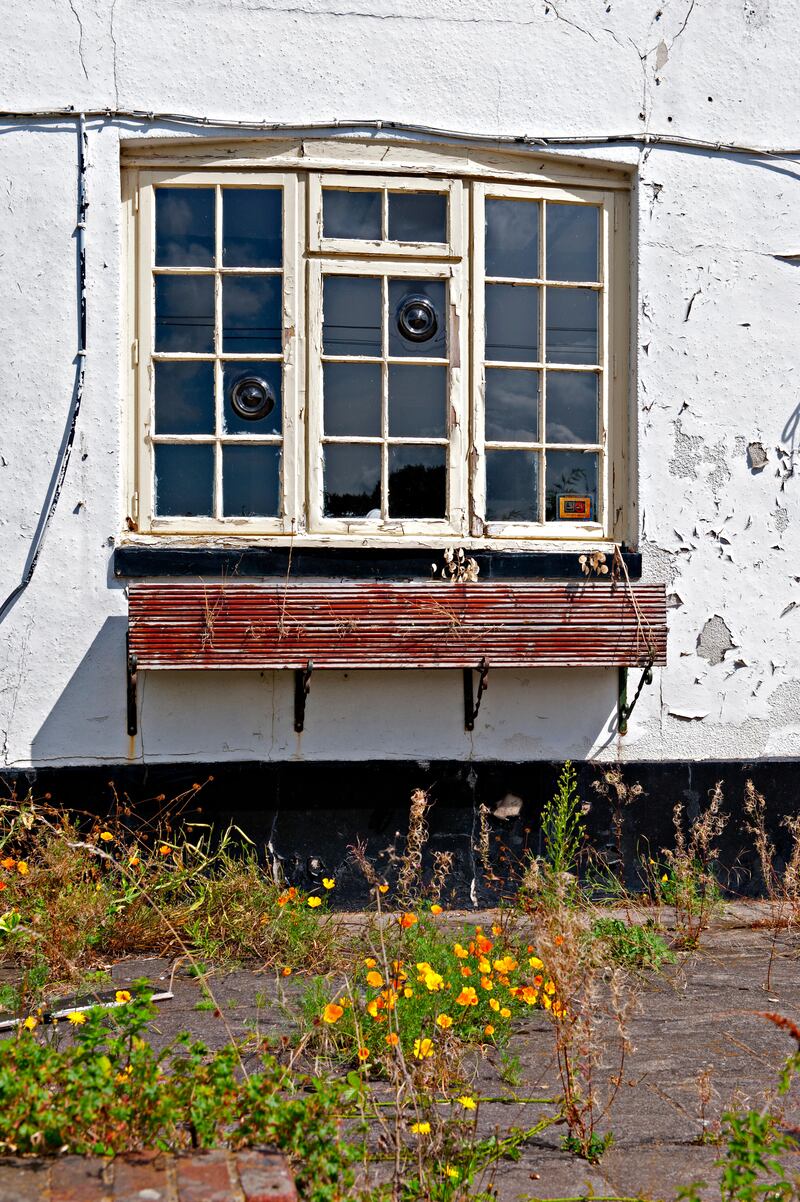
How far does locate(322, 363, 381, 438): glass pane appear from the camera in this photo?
17.5ft

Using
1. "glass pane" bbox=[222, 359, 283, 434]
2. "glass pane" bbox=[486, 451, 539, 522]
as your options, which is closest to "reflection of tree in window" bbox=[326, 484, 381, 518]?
"glass pane" bbox=[222, 359, 283, 434]

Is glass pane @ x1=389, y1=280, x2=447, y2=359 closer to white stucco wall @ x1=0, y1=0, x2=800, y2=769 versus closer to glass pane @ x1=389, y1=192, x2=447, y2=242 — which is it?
glass pane @ x1=389, y1=192, x2=447, y2=242

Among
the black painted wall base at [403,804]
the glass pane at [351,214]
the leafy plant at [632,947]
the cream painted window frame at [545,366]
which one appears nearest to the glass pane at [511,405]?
the cream painted window frame at [545,366]

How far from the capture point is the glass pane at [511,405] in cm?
545

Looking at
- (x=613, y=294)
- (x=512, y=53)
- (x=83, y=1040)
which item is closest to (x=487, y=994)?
(x=83, y=1040)

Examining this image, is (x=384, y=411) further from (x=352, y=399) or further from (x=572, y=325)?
(x=572, y=325)

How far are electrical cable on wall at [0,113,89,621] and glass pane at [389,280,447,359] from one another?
4.67 ft

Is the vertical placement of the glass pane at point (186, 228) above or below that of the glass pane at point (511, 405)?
above

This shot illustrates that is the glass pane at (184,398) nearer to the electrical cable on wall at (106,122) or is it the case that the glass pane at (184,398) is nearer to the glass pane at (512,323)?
the electrical cable on wall at (106,122)

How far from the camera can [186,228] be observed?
207 inches

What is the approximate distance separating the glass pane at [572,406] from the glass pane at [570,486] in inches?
3.7

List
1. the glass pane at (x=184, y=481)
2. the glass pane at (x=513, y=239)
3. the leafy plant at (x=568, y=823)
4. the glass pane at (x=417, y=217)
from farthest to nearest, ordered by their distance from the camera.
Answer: the glass pane at (x=513, y=239), the glass pane at (x=417, y=217), the glass pane at (x=184, y=481), the leafy plant at (x=568, y=823)

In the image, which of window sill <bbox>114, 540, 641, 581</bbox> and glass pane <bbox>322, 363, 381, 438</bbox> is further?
glass pane <bbox>322, 363, 381, 438</bbox>

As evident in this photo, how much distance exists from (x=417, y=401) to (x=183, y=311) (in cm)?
118
